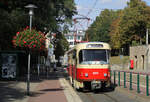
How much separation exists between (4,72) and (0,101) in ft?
39.3

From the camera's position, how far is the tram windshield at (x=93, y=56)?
1644 centimetres

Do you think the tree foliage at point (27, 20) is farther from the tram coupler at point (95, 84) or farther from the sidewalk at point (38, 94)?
the tram coupler at point (95, 84)

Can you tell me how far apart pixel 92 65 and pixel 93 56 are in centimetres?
57

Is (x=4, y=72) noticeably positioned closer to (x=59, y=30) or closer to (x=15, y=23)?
(x=15, y=23)

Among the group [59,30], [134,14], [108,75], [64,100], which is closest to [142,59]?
[134,14]

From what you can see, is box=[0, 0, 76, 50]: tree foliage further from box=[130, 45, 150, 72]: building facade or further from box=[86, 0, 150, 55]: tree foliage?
box=[130, 45, 150, 72]: building facade

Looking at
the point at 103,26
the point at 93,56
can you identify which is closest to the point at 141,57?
the point at 103,26

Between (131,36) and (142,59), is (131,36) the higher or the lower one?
the higher one

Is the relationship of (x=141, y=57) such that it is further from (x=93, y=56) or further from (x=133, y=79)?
(x=93, y=56)

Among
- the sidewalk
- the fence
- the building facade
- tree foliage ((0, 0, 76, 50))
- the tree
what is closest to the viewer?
the sidewalk

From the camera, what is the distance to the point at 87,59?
1647cm

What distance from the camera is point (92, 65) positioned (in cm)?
1630

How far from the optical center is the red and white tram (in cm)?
1627

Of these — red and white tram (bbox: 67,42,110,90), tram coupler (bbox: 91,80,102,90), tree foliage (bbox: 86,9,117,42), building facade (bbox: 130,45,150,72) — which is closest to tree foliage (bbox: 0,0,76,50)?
red and white tram (bbox: 67,42,110,90)
